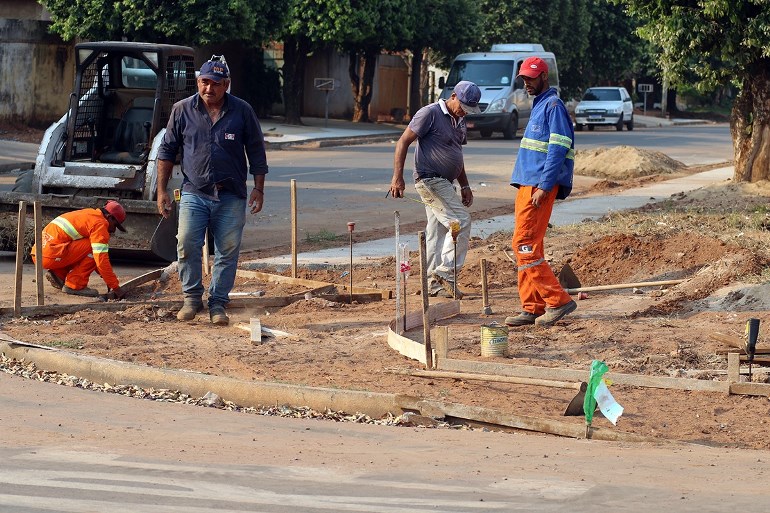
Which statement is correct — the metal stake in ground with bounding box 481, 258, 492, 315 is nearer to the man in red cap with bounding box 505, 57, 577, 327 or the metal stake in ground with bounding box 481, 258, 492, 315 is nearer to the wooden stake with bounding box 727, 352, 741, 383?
the man in red cap with bounding box 505, 57, 577, 327

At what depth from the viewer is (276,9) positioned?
3462 cm

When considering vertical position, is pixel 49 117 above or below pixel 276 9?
below

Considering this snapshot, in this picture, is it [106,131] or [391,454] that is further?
[106,131]

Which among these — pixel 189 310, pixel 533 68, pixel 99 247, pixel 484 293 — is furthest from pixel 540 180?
pixel 99 247

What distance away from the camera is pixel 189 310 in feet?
31.7

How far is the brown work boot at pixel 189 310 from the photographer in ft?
31.6

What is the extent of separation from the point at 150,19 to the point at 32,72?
11.2ft

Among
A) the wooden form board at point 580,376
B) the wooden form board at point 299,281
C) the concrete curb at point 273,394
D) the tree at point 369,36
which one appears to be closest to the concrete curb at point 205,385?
the concrete curb at point 273,394

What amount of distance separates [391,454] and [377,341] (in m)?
2.88

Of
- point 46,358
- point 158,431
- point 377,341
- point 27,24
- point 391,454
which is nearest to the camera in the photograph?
point 391,454

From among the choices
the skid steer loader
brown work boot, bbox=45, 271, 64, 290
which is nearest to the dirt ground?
brown work boot, bbox=45, 271, 64, 290

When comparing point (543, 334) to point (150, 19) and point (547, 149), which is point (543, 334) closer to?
point (547, 149)

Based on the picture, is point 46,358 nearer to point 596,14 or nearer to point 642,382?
point 642,382

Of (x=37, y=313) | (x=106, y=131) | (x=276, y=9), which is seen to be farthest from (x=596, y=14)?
(x=37, y=313)
